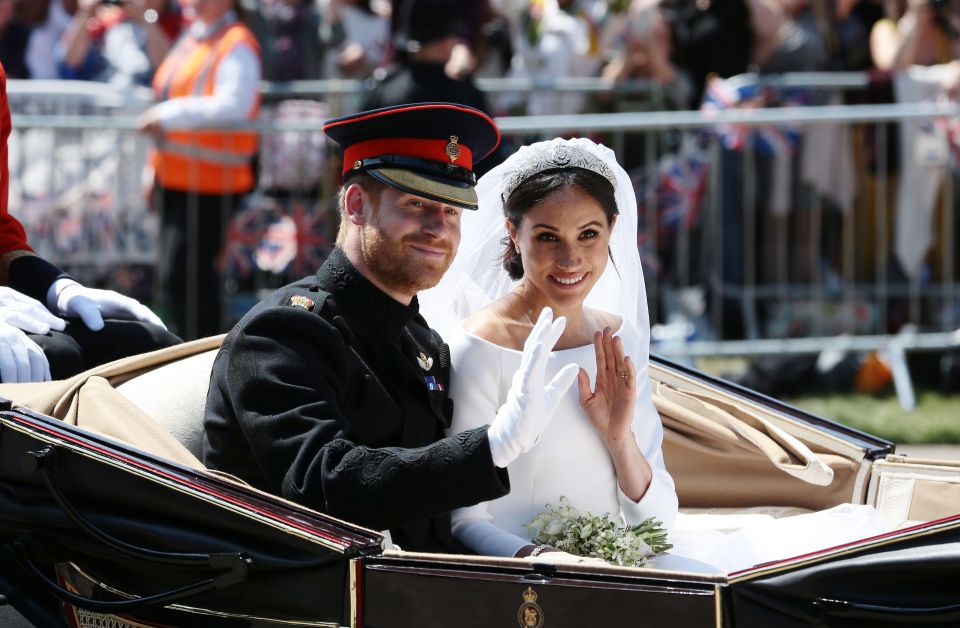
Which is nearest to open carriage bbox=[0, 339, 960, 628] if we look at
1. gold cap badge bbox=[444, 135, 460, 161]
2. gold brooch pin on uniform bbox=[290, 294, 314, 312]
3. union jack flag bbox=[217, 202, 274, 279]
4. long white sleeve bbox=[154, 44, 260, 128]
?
gold brooch pin on uniform bbox=[290, 294, 314, 312]

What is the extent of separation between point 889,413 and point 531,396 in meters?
5.02

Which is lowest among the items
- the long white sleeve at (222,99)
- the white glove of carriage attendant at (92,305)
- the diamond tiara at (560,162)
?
the white glove of carriage attendant at (92,305)

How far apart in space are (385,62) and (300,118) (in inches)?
31.0

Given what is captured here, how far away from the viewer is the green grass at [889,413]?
6957mm

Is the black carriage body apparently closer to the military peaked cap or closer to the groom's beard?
the groom's beard

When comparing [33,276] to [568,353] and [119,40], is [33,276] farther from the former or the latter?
[119,40]

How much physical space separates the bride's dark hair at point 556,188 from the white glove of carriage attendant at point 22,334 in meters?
1.14

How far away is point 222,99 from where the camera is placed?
7.28m

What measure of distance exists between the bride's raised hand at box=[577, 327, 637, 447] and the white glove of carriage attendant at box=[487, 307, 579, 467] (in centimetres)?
59

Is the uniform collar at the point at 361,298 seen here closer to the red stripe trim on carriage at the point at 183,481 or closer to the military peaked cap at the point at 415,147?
the military peaked cap at the point at 415,147

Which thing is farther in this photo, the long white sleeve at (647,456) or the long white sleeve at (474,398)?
the long white sleeve at (647,456)

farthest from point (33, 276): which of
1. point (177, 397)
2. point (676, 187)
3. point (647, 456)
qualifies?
point (676, 187)

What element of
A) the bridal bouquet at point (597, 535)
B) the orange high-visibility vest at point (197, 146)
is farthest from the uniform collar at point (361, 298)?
the orange high-visibility vest at point (197, 146)

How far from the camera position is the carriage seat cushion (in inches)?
132
